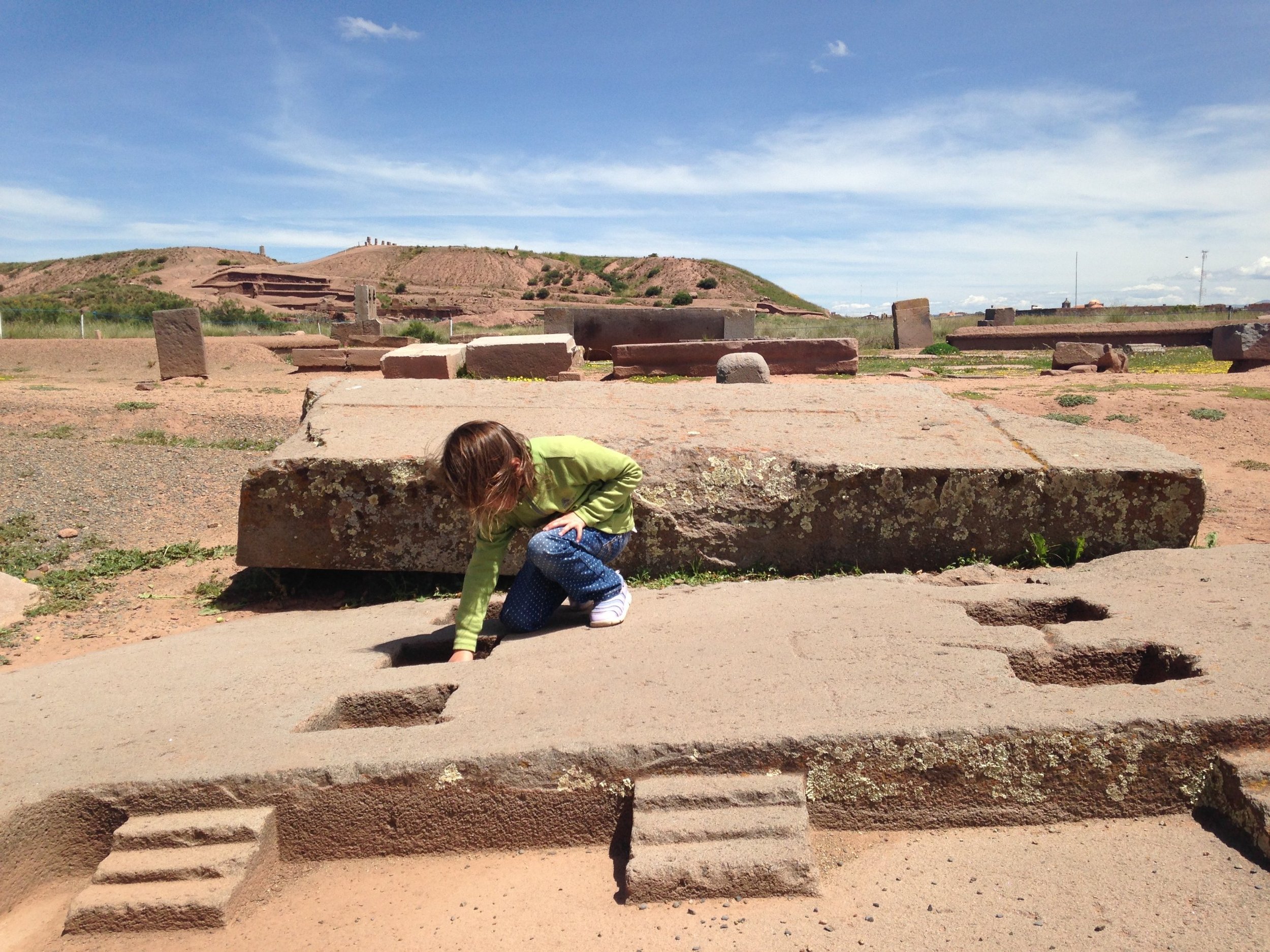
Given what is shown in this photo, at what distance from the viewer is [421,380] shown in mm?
5398

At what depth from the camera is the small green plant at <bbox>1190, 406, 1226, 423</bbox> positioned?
8.12 metres

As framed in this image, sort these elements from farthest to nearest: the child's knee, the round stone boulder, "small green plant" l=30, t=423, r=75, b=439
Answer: the round stone boulder, "small green plant" l=30, t=423, r=75, b=439, the child's knee

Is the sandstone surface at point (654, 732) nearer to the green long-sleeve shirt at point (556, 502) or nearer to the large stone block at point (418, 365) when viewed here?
the green long-sleeve shirt at point (556, 502)

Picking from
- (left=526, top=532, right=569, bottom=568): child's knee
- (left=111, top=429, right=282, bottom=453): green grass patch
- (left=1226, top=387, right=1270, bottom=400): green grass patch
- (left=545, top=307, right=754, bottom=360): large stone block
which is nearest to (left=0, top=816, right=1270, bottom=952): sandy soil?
(left=526, top=532, right=569, bottom=568): child's knee

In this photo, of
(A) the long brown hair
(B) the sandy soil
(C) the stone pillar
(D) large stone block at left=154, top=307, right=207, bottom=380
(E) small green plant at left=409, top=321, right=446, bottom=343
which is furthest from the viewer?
(C) the stone pillar

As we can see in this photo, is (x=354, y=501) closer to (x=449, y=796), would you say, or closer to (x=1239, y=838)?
(x=449, y=796)

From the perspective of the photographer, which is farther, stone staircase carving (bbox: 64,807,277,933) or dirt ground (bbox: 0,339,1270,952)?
stone staircase carving (bbox: 64,807,277,933)

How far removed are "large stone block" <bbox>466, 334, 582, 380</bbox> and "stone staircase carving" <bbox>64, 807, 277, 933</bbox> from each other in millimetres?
10261

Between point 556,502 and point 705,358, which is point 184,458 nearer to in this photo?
point 556,502

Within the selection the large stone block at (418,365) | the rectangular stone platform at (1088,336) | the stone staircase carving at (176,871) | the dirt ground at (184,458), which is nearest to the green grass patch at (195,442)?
the dirt ground at (184,458)

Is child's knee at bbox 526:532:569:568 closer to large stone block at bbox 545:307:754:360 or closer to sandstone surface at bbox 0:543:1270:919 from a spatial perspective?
sandstone surface at bbox 0:543:1270:919

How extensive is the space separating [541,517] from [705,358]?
38.7 ft

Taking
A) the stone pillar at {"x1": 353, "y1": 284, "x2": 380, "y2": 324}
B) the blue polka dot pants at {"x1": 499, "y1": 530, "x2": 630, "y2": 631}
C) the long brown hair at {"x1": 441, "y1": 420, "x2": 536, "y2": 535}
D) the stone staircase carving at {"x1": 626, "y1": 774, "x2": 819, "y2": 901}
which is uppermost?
the stone pillar at {"x1": 353, "y1": 284, "x2": 380, "y2": 324}

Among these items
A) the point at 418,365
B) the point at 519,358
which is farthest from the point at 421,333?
the point at 418,365
